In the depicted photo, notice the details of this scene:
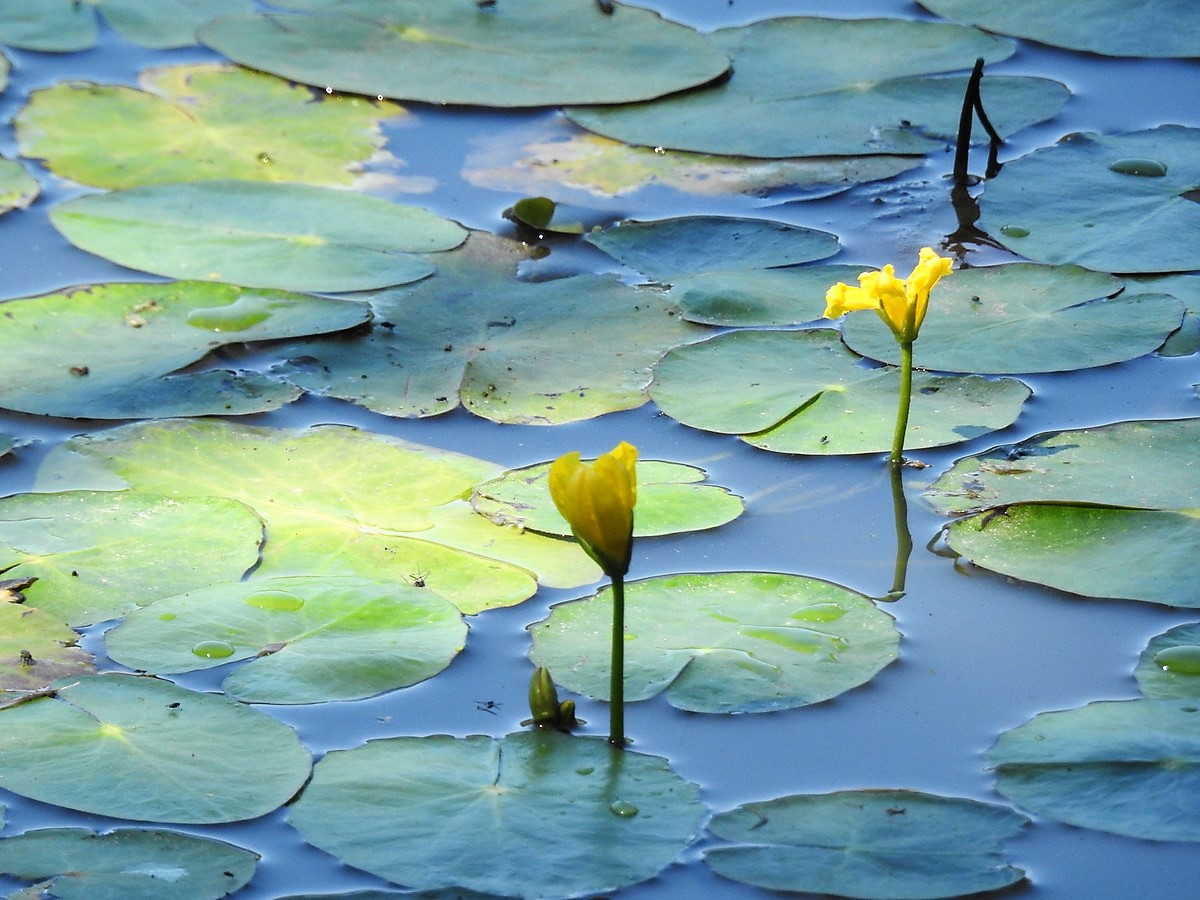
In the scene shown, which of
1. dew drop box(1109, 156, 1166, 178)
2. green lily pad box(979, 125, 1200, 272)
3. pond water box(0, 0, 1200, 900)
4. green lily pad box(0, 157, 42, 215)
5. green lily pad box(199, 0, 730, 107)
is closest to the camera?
pond water box(0, 0, 1200, 900)

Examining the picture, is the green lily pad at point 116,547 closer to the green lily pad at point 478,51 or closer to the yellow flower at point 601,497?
the yellow flower at point 601,497

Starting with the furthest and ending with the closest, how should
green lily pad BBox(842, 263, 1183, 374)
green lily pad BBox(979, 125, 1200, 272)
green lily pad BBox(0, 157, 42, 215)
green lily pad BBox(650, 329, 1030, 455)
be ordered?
green lily pad BBox(0, 157, 42, 215), green lily pad BBox(979, 125, 1200, 272), green lily pad BBox(842, 263, 1183, 374), green lily pad BBox(650, 329, 1030, 455)

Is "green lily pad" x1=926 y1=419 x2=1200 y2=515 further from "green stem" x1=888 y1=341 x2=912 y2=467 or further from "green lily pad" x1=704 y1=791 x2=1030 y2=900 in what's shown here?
"green lily pad" x1=704 y1=791 x2=1030 y2=900

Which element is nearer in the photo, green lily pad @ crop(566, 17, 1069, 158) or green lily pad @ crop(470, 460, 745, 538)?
green lily pad @ crop(470, 460, 745, 538)

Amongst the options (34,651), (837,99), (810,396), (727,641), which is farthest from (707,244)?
(34,651)

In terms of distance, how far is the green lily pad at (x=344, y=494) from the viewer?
2.77m

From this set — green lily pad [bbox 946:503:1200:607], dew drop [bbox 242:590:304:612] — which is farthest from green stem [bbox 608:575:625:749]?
green lily pad [bbox 946:503:1200:607]

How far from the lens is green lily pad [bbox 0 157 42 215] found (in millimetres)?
4117

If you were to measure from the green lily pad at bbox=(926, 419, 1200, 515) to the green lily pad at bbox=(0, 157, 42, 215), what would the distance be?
2553mm

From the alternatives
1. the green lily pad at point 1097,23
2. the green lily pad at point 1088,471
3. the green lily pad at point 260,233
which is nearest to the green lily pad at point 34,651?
the green lily pad at point 260,233

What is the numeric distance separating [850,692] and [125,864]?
3.60 ft

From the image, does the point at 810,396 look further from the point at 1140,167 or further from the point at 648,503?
the point at 1140,167

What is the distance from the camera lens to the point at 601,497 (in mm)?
2137

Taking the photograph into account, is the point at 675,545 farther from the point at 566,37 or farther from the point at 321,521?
the point at 566,37
